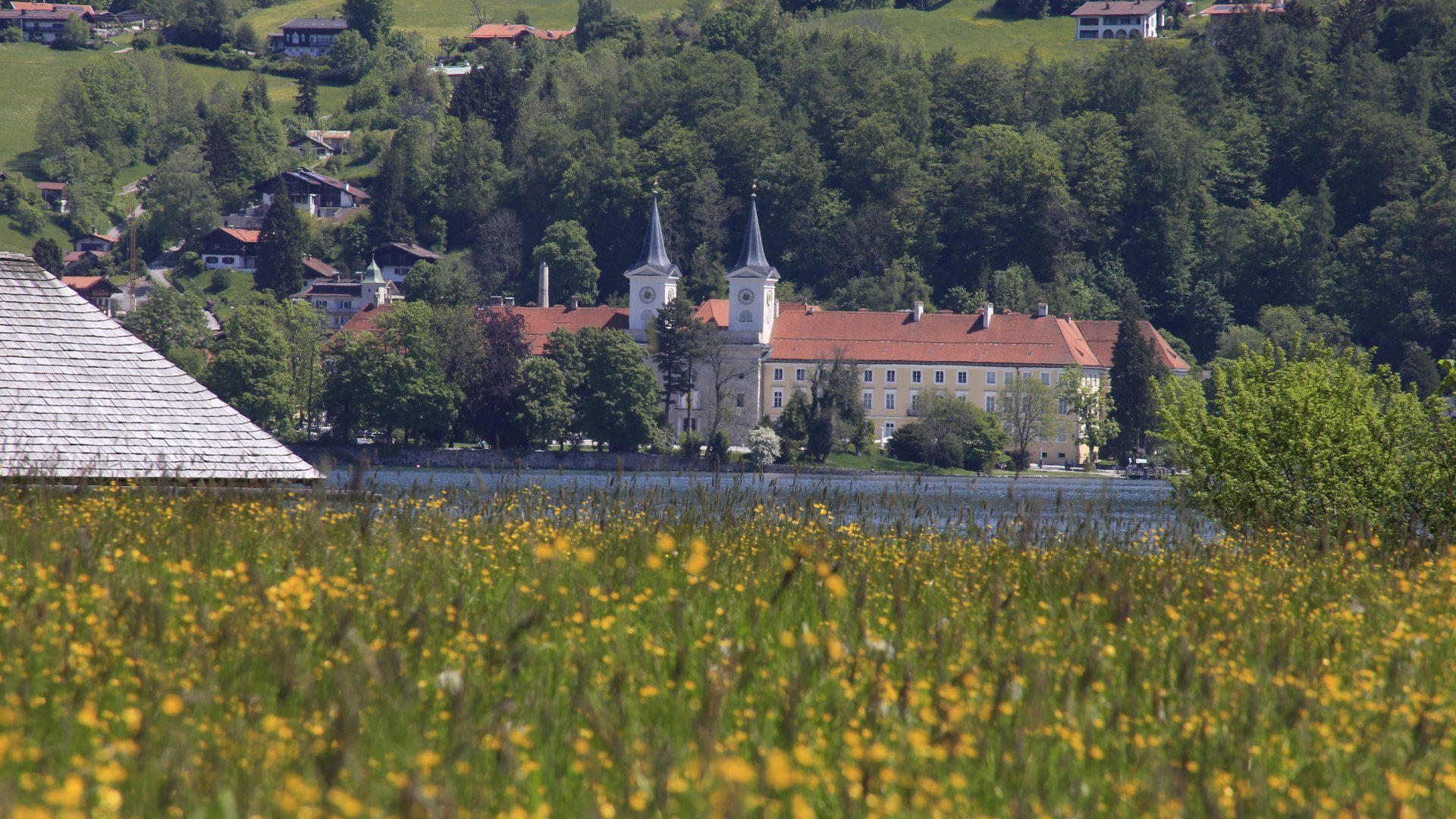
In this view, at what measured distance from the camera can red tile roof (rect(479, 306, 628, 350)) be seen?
126 m

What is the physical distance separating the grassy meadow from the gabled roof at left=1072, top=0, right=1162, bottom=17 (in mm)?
186993

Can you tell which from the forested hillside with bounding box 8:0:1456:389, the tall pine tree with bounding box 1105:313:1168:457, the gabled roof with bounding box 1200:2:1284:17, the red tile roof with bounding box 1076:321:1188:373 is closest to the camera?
the tall pine tree with bounding box 1105:313:1168:457

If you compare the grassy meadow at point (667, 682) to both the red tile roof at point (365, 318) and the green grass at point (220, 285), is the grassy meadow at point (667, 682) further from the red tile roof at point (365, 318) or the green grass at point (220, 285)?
the green grass at point (220, 285)

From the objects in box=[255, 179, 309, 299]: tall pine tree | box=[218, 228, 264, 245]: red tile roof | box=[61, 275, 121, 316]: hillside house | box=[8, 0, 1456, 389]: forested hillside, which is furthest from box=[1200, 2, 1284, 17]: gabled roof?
box=[61, 275, 121, 316]: hillside house

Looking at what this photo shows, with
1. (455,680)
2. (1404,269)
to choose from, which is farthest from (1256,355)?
(1404,269)

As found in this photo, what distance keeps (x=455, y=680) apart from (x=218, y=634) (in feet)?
2.86

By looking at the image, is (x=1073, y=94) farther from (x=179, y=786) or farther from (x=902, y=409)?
(x=179, y=786)

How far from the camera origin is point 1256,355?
1952cm

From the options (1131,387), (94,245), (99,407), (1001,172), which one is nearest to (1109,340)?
(1131,387)

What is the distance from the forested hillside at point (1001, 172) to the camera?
130 m

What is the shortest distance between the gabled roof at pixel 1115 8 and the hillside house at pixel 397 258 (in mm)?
79852

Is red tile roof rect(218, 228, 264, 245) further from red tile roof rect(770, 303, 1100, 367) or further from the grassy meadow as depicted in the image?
the grassy meadow

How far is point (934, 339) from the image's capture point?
121 m

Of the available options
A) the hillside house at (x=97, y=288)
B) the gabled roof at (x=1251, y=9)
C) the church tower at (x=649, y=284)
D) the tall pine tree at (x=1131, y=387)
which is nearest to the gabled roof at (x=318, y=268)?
the hillside house at (x=97, y=288)
